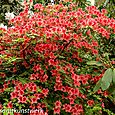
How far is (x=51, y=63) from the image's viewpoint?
1.83 meters

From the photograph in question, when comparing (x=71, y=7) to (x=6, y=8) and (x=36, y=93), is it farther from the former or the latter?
(x=6, y=8)

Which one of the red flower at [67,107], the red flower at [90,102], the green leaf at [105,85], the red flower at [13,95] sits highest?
the green leaf at [105,85]

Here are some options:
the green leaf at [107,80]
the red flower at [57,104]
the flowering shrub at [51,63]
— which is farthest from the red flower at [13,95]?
the green leaf at [107,80]

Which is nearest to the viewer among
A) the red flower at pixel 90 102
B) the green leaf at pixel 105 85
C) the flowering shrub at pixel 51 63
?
the green leaf at pixel 105 85

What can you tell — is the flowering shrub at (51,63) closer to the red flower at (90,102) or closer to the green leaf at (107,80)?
the red flower at (90,102)

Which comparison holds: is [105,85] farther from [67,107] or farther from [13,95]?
[13,95]

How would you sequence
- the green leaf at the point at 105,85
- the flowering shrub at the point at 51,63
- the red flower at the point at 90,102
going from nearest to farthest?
the green leaf at the point at 105,85
the flowering shrub at the point at 51,63
the red flower at the point at 90,102

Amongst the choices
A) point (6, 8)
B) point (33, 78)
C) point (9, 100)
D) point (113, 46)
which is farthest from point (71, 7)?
point (6, 8)

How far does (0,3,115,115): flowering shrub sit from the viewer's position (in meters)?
1.77

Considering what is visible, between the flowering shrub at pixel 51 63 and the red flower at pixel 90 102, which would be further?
the red flower at pixel 90 102

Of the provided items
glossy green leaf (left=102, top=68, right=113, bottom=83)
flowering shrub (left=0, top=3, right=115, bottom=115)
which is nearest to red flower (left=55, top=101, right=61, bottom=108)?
flowering shrub (left=0, top=3, right=115, bottom=115)

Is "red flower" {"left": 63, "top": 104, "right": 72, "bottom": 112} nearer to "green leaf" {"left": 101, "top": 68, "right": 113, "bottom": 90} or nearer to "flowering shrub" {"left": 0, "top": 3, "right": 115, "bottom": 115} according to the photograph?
"flowering shrub" {"left": 0, "top": 3, "right": 115, "bottom": 115}

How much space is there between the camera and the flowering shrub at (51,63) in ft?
5.80

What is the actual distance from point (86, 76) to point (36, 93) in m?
0.42
